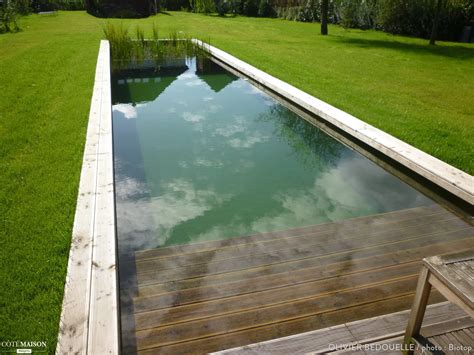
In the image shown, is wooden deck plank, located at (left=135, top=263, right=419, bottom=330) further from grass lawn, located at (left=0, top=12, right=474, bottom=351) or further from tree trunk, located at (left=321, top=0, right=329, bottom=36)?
tree trunk, located at (left=321, top=0, right=329, bottom=36)

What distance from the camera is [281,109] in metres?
6.79

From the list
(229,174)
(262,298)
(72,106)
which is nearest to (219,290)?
(262,298)

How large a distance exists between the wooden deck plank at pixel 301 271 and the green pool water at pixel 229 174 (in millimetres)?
730

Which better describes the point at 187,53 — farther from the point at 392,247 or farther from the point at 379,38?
the point at 392,247

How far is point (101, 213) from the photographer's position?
2.99 metres

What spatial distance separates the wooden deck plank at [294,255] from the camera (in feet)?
9.11

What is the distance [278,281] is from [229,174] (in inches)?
90.6

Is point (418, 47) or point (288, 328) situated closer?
point (288, 328)

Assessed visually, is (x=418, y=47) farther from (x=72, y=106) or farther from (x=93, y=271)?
(x=93, y=271)

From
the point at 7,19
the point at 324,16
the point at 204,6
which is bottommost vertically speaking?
the point at 7,19

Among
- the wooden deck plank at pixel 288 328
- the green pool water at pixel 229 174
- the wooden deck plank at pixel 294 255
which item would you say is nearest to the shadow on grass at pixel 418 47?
the green pool water at pixel 229 174

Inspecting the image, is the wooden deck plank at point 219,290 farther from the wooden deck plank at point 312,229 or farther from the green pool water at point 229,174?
the green pool water at point 229,174

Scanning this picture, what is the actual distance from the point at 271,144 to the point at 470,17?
13.8m

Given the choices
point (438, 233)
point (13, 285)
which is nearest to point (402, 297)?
point (438, 233)
